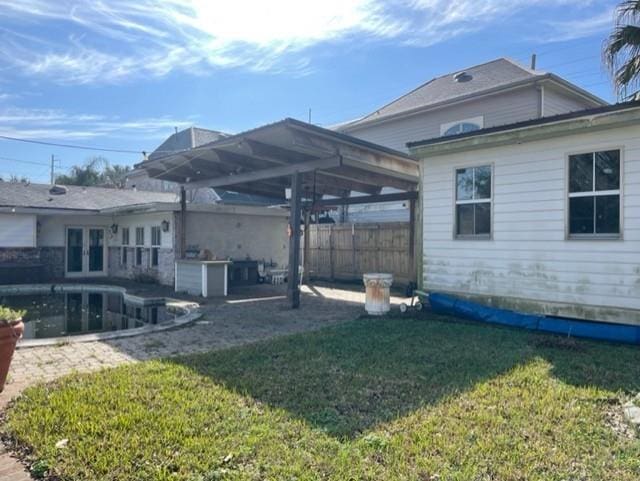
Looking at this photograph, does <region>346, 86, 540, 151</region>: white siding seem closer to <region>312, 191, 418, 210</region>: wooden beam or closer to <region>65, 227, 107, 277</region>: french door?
<region>312, 191, 418, 210</region>: wooden beam

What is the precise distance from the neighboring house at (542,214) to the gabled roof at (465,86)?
240 inches

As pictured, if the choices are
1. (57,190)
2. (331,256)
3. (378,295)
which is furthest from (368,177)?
(57,190)

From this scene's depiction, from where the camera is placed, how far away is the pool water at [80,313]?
8633 millimetres

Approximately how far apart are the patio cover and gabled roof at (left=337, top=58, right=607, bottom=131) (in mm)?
3881

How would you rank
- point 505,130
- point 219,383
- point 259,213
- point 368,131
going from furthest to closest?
point 368,131 < point 259,213 < point 505,130 < point 219,383

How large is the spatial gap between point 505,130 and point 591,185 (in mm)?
1711

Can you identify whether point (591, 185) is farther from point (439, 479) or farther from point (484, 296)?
point (439, 479)

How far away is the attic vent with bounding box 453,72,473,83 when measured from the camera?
15990 millimetres

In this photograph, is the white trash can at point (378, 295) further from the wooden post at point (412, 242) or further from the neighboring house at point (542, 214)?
the wooden post at point (412, 242)

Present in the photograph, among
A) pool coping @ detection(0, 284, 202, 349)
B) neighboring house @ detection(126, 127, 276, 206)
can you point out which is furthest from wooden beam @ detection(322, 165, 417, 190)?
neighboring house @ detection(126, 127, 276, 206)

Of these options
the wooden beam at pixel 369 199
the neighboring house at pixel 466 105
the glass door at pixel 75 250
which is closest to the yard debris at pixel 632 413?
the wooden beam at pixel 369 199

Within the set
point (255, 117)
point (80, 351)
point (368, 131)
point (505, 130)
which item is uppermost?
point (255, 117)

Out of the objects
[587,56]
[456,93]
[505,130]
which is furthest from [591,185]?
[587,56]

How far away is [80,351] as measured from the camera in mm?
6184
